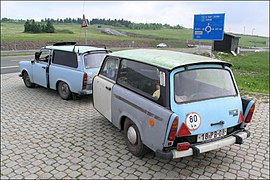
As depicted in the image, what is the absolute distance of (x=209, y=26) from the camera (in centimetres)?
1101

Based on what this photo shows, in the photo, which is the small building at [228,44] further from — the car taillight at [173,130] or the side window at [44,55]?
the car taillight at [173,130]

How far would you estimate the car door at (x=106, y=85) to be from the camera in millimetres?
4984

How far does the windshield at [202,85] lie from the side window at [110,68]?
1691 millimetres

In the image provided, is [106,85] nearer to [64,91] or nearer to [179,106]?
[179,106]

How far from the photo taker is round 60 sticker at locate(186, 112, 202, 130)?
137 inches

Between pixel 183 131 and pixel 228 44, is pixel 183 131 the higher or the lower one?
the lower one

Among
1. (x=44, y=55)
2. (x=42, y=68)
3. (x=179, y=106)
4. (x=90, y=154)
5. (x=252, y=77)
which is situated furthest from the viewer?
(x=252, y=77)

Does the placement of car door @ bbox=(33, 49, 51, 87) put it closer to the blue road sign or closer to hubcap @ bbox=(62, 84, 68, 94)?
hubcap @ bbox=(62, 84, 68, 94)

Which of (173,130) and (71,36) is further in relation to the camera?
(71,36)

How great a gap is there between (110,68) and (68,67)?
2.77 metres

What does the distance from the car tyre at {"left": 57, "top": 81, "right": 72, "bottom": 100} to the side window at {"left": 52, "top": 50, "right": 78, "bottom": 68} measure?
Answer: 658 millimetres

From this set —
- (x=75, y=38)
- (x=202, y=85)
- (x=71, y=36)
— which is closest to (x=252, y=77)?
(x=202, y=85)

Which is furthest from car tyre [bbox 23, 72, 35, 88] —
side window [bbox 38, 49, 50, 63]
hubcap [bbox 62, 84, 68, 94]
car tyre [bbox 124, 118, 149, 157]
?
car tyre [bbox 124, 118, 149, 157]

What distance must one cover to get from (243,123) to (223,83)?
2.55ft
